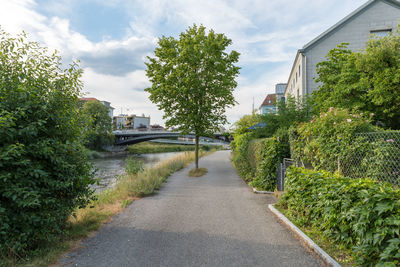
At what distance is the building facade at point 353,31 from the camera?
2053cm

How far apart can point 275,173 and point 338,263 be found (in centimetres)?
520

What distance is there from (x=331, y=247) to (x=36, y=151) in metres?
4.95

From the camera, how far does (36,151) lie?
143 inches

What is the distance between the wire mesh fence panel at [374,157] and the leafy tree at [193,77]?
7762mm

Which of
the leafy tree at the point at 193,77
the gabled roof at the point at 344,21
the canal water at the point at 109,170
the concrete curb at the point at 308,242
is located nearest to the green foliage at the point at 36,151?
the canal water at the point at 109,170

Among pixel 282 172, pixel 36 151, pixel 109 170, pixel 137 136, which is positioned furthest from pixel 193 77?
pixel 137 136

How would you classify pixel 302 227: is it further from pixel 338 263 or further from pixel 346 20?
pixel 346 20

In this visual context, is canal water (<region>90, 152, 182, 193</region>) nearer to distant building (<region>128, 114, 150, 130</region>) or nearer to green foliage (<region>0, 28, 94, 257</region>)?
green foliage (<region>0, 28, 94, 257</region>)

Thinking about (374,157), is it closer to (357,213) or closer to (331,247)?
(357,213)

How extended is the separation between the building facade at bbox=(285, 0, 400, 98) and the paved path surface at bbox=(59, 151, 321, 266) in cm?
1757

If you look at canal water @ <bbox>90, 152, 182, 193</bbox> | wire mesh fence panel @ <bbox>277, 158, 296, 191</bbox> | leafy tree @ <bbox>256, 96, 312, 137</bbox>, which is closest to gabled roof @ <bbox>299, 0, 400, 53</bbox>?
leafy tree @ <bbox>256, 96, 312, 137</bbox>

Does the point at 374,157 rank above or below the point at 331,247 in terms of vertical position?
above

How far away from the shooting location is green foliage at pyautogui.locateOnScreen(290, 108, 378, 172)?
5027mm

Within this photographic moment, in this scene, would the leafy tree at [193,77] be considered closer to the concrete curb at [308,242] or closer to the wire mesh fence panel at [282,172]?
the wire mesh fence panel at [282,172]
